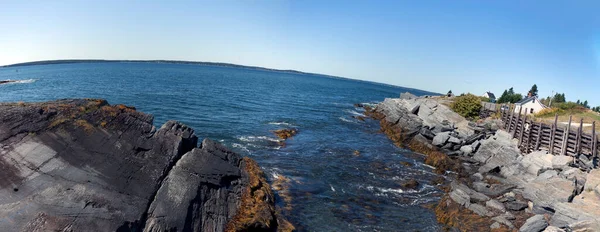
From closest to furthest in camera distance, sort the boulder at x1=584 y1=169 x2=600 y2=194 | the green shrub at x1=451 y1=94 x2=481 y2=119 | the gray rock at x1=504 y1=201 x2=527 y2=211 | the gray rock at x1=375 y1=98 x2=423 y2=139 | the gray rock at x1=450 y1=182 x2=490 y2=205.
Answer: the boulder at x1=584 y1=169 x2=600 y2=194, the gray rock at x1=504 y1=201 x2=527 y2=211, the gray rock at x1=450 y1=182 x2=490 y2=205, the gray rock at x1=375 y1=98 x2=423 y2=139, the green shrub at x1=451 y1=94 x2=481 y2=119

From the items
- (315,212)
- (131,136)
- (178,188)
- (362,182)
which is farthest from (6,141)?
(362,182)

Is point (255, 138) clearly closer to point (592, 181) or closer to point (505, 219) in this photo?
point (505, 219)

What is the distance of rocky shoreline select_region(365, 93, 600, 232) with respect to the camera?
62.4 ft

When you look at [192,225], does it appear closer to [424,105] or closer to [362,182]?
[362,182]

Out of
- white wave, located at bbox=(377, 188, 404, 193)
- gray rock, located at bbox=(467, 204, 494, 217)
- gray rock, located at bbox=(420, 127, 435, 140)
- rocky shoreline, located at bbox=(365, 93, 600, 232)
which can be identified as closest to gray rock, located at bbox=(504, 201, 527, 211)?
rocky shoreline, located at bbox=(365, 93, 600, 232)

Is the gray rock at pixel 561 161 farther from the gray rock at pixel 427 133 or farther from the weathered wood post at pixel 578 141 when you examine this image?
the gray rock at pixel 427 133

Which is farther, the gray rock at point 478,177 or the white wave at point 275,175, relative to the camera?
the gray rock at point 478,177

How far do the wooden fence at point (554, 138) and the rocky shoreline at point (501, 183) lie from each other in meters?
1.45

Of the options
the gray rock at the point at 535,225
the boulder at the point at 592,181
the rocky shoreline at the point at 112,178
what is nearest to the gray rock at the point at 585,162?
the boulder at the point at 592,181

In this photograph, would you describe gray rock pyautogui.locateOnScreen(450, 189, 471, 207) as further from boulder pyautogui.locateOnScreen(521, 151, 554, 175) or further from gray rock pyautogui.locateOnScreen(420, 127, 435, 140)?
gray rock pyautogui.locateOnScreen(420, 127, 435, 140)

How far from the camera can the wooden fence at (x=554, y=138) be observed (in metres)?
27.9

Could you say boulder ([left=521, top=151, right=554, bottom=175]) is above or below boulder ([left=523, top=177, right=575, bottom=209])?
above

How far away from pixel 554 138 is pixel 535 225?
17.5 meters

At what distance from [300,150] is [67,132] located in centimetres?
2220
